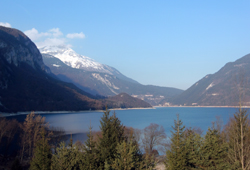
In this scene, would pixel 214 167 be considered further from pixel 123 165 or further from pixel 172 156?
pixel 123 165

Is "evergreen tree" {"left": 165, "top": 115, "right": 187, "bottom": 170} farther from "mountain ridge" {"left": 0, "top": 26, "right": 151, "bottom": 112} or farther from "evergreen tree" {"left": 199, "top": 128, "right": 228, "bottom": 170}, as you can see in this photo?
"mountain ridge" {"left": 0, "top": 26, "right": 151, "bottom": 112}

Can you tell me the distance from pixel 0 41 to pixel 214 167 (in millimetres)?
162992

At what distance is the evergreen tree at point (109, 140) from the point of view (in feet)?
43.0

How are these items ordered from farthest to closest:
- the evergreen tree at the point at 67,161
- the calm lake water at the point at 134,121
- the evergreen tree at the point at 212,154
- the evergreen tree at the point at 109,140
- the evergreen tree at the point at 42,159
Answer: the calm lake water at the point at 134,121 → the evergreen tree at the point at 42,159 → the evergreen tree at the point at 109,140 → the evergreen tree at the point at 67,161 → the evergreen tree at the point at 212,154

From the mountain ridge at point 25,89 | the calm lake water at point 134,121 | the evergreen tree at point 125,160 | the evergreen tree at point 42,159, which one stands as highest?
the mountain ridge at point 25,89

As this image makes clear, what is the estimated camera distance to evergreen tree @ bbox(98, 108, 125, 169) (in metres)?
13.1

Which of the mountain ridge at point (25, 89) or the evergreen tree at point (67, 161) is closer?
the evergreen tree at point (67, 161)

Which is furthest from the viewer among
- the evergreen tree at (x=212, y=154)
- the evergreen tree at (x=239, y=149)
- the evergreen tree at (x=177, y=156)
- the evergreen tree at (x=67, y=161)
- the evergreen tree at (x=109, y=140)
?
the evergreen tree at (x=109, y=140)

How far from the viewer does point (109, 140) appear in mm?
13672

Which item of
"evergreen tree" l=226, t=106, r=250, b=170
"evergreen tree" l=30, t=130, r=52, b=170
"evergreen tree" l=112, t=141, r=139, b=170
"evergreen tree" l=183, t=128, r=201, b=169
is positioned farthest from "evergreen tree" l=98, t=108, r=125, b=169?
"evergreen tree" l=226, t=106, r=250, b=170

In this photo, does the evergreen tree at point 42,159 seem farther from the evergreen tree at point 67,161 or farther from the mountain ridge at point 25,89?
the mountain ridge at point 25,89

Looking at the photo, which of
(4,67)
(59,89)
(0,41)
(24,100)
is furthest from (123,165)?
(59,89)

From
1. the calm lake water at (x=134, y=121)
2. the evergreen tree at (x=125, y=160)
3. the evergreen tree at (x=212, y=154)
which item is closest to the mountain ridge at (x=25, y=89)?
the calm lake water at (x=134, y=121)

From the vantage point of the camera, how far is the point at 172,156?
1225 cm
